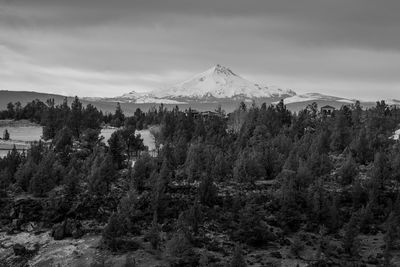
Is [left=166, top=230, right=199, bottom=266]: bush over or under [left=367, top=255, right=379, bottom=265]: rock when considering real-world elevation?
over

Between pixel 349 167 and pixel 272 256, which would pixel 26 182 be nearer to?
pixel 272 256

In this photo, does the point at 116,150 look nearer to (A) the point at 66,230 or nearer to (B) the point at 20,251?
(A) the point at 66,230

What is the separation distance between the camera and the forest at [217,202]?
222 feet

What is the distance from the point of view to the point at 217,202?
268 ft

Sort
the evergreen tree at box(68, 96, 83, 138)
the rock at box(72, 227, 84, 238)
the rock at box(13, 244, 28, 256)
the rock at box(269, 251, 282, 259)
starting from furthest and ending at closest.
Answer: the evergreen tree at box(68, 96, 83, 138) → the rock at box(72, 227, 84, 238) → the rock at box(269, 251, 282, 259) → the rock at box(13, 244, 28, 256)

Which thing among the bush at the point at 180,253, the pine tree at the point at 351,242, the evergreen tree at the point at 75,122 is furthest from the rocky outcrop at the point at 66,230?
the evergreen tree at the point at 75,122

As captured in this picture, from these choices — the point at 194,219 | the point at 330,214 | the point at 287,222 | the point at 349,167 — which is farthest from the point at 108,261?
the point at 349,167

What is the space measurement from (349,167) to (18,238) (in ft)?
189

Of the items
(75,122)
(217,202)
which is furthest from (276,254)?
(75,122)

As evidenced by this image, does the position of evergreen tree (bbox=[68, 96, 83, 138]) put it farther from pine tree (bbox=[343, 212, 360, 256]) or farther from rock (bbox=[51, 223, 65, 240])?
pine tree (bbox=[343, 212, 360, 256])

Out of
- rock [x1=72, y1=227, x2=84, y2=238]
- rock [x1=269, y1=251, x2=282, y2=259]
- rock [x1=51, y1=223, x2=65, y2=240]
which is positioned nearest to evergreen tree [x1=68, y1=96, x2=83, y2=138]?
rock [x1=51, y1=223, x2=65, y2=240]

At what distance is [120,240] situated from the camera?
67125mm

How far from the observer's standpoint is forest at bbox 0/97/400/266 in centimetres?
6775

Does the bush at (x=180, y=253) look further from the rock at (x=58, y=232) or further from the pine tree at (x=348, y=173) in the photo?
the pine tree at (x=348, y=173)
